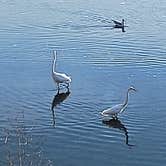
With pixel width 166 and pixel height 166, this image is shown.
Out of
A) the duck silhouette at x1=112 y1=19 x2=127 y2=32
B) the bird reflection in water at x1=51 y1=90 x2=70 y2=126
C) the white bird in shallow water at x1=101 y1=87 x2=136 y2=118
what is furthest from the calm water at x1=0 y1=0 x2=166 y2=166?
the duck silhouette at x1=112 y1=19 x2=127 y2=32

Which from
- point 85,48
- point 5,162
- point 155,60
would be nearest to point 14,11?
point 85,48

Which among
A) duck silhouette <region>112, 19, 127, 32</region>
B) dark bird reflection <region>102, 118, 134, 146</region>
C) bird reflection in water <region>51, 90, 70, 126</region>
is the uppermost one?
duck silhouette <region>112, 19, 127, 32</region>

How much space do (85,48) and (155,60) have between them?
10.4 ft

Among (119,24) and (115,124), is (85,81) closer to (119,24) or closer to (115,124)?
(115,124)

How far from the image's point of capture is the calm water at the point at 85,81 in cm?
1359

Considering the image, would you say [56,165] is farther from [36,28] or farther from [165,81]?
[36,28]

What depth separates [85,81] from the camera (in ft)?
60.0

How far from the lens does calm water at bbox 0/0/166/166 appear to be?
535 inches

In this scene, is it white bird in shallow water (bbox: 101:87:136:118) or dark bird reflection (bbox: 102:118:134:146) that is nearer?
dark bird reflection (bbox: 102:118:134:146)

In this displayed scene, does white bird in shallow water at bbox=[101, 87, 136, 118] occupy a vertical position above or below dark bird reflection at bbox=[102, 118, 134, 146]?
above

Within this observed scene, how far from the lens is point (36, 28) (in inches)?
1009

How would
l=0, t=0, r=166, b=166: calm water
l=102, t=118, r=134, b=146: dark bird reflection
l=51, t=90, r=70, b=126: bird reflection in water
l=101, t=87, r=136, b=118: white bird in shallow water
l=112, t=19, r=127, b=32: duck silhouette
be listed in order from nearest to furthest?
l=0, t=0, r=166, b=166: calm water < l=102, t=118, r=134, b=146: dark bird reflection < l=101, t=87, r=136, b=118: white bird in shallow water < l=51, t=90, r=70, b=126: bird reflection in water < l=112, t=19, r=127, b=32: duck silhouette

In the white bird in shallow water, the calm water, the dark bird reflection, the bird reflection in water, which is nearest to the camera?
the calm water

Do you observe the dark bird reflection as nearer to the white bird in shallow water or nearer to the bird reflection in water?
the white bird in shallow water
